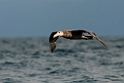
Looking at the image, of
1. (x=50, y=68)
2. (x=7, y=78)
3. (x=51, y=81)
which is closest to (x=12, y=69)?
(x=50, y=68)

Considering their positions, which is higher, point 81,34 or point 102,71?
point 81,34

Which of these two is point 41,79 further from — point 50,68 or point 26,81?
point 50,68

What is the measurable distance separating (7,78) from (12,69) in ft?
14.3

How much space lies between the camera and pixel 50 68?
26938 mm

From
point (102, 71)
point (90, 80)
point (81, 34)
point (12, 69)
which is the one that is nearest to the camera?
point (81, 34)

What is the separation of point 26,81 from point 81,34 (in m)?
5.47

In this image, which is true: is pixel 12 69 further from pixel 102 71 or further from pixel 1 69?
pixel 102 71

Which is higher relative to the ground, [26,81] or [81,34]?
[81,34]

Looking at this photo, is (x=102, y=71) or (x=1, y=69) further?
(x=1, y=69)

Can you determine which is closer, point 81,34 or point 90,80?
point 81,34

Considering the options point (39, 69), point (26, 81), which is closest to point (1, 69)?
point (39, 69)

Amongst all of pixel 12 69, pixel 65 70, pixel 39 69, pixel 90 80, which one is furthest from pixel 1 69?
pixel 90 80

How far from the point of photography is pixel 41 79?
851 inches

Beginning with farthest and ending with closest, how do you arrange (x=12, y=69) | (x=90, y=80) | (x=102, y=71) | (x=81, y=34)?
(x=12, y=69), (x=102, y=71), (x=90, y=80), (x=81, y=34)
